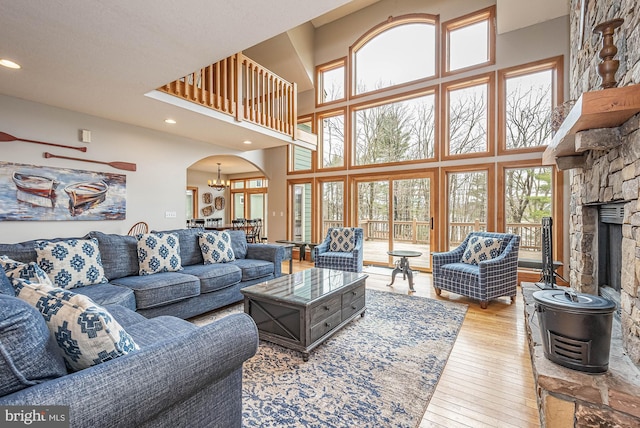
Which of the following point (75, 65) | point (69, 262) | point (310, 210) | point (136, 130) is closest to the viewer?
point (69, 262)

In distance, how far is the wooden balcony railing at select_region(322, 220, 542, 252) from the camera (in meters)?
4.81

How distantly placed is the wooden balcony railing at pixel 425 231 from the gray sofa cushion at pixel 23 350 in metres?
5.51

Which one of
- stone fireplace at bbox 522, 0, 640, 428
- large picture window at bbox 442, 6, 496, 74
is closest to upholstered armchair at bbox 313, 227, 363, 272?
stone fireplace at bbox 522, 0, 640, 428

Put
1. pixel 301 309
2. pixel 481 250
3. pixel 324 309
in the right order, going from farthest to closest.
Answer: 1. pixel 481 250
2. pixel 324 309
3. pixel 301 309

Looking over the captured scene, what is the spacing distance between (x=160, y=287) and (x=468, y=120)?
5493 millimetres

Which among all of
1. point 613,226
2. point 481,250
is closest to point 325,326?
point 481,250

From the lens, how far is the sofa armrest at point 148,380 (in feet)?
2.63

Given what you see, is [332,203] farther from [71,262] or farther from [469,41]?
[71,262]

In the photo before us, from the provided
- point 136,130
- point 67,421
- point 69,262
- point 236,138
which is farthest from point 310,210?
point 67,421

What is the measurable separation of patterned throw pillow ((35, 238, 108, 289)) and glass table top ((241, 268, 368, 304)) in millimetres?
1393

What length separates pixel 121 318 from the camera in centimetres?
195

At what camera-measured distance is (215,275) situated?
3229mm

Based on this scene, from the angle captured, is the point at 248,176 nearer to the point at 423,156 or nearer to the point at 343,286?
the point at 423,156

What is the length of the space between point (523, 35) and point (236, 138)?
16.8 ft
